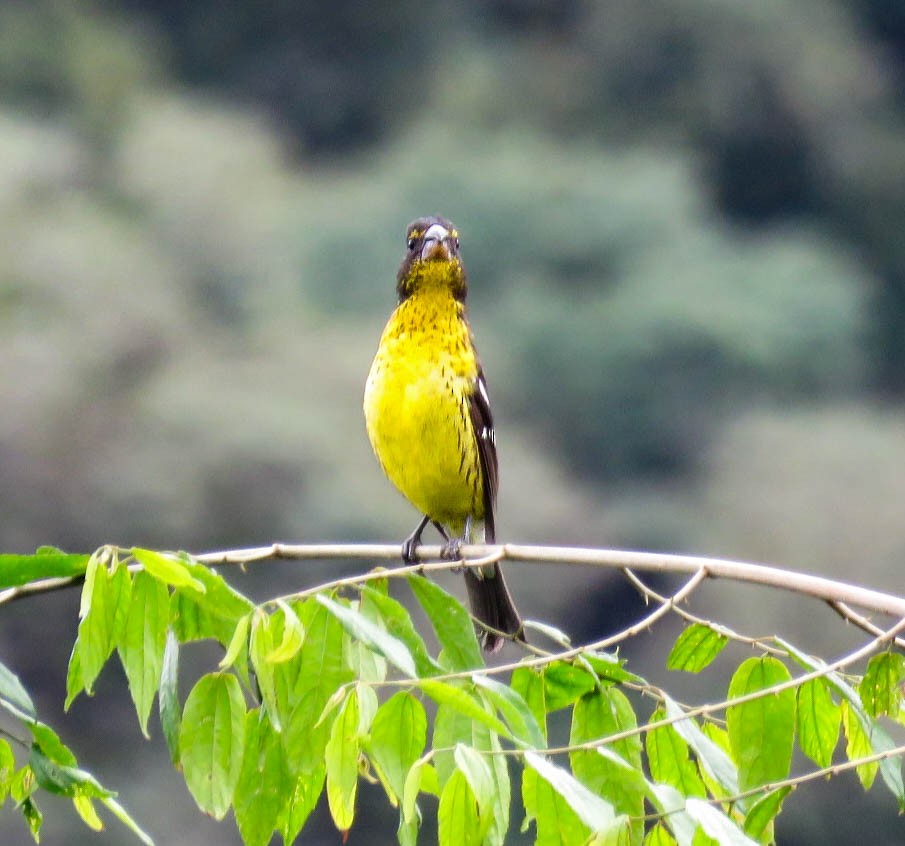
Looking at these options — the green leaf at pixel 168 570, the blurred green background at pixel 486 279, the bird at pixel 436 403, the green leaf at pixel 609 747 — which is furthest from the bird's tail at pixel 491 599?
the blurred green background at pixel 486 279

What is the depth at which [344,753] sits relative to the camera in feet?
6.11

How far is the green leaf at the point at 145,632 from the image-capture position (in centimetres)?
198

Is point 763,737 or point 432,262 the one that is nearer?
point 763,737

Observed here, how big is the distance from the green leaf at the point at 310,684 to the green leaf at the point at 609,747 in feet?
0.99

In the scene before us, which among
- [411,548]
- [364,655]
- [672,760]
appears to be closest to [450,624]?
[364,655]

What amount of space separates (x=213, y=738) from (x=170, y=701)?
7 cm

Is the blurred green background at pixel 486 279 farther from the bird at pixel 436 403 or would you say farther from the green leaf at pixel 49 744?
the green leaf at pixel 49 744

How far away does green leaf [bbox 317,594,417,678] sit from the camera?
1.76 metres

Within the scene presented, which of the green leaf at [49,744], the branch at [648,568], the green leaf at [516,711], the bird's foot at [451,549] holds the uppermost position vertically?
the bird's foot at [451,549]

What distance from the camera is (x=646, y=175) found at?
32344 mm

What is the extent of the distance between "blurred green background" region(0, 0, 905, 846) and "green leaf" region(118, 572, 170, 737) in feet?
53.3

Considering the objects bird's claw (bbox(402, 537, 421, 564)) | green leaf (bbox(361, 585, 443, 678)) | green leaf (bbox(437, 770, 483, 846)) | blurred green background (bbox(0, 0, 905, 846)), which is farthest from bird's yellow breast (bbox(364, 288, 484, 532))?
blurred green background (bbox(0, 0, 905, 846))

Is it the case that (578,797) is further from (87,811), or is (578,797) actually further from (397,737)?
(87,811)

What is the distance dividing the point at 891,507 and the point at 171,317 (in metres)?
11.6
